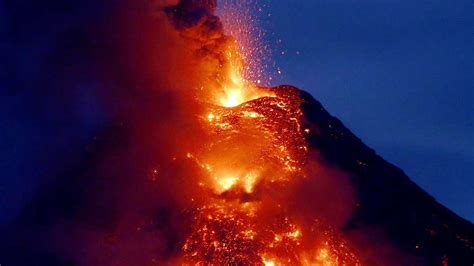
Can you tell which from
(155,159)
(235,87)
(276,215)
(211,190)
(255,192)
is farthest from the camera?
(235,87)

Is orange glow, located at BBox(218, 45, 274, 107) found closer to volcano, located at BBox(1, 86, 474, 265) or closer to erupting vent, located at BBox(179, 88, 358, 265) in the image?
erupting vent, located at BBox(179, 88, 358, 265)

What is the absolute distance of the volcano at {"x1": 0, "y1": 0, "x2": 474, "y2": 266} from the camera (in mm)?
12320

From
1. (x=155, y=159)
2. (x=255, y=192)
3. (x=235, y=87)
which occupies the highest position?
(x=235, y=87)

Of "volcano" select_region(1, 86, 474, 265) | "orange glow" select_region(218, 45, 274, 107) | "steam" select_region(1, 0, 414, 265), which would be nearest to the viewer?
"volcano" select_region(1, 86, 474, 265)

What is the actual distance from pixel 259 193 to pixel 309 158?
1566mm

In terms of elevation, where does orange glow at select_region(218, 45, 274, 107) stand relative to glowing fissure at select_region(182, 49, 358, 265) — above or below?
above

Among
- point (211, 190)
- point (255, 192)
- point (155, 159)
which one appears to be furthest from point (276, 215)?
point (155, 159)

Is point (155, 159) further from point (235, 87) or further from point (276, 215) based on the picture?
point (235, 87)

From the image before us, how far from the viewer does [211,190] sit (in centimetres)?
1331

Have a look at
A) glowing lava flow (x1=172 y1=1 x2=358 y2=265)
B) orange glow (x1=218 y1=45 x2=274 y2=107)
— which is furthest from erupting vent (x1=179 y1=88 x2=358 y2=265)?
orange glow (x1=218 y1=45 x2=274 y2=107)

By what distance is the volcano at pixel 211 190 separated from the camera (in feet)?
40.4

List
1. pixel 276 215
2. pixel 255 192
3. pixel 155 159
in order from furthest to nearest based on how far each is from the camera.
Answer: pixel 155 159
pixel 255 192
pixel 276 215

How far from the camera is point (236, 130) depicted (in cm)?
1461

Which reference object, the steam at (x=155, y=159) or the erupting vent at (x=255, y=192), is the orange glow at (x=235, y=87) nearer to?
the steam at (x=155, y=159)
